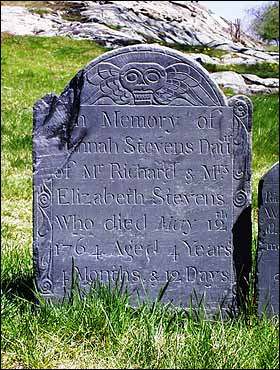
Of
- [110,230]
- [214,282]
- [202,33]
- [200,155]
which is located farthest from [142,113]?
[202,33]

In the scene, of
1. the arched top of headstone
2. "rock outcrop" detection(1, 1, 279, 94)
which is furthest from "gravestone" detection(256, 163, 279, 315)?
"rock outcrop" detection(1, 1, 279, 94)

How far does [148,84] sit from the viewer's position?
4.92 meters

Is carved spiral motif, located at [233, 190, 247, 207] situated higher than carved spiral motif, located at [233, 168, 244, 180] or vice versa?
carved spiral motif, located at [233, 168, 244, 180]

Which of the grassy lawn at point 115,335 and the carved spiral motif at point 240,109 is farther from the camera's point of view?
the carved spiral motif at point 240,109

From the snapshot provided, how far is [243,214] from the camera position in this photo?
16.4 ft

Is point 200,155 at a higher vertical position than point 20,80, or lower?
higher

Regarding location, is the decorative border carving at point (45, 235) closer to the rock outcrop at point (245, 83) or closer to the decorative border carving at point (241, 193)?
the decorative border carving at point (241, 193)

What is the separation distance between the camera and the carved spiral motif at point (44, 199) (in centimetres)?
496

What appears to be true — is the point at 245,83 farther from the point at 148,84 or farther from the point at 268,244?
the point at 268,244

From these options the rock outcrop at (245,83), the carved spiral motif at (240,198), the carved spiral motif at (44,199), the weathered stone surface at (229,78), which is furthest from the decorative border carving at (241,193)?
the weathered stone surface at (229,78)

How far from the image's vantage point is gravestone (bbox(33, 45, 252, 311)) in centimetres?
491

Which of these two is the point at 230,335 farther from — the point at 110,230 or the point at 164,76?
the point at 164,76

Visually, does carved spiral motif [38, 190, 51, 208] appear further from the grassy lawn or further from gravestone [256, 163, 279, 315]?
gravestone [256, 163, 279, 315]

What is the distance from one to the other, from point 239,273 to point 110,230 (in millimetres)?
886
